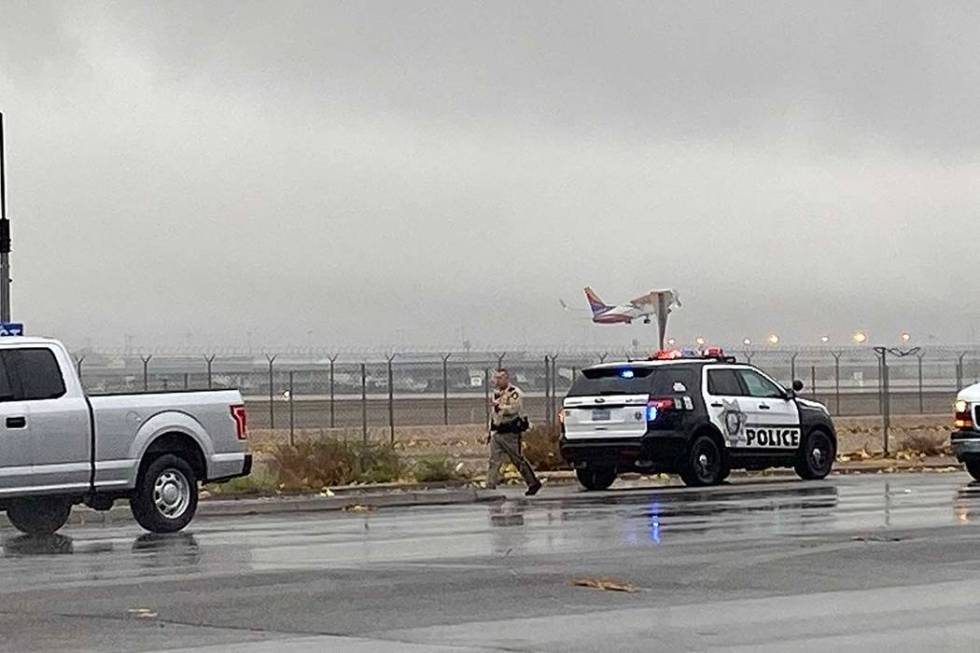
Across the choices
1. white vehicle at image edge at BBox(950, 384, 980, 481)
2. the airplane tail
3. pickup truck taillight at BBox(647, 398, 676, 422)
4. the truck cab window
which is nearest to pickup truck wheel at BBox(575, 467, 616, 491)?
pickup truck taillight at BBox(647, 398, 676, 422)

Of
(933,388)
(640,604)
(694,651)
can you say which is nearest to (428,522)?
(640,604)

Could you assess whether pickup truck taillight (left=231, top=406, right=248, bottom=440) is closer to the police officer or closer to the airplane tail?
the police officer

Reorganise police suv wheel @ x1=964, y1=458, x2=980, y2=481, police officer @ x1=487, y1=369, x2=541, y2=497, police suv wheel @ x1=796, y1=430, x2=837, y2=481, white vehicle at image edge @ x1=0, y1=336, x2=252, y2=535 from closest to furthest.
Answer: white vehicle at image edge @ x1=0, y1=336, x2=252, y2=535
police officer @ x1=487, y1=369, x2=541, y2=497
police suv wheel @ x1=964, y1=458, x2=980, y2=481
police suv wheel @ x1=796, y1=430, x2=837, y2=481

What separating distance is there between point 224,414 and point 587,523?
417cm

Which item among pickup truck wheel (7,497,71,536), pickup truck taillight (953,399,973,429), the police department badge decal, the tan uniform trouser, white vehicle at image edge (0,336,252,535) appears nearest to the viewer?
white vehicle at image edge (0,336,252,535)

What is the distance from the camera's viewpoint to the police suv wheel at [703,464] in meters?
28.9

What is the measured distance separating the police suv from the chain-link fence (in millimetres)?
8210

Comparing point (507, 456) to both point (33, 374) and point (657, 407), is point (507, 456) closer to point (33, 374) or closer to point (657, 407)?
point (657, 407)

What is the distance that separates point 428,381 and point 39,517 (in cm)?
7866

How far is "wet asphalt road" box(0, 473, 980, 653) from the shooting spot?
456 inches

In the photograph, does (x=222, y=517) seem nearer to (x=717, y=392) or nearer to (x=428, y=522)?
(x=428, y=522)

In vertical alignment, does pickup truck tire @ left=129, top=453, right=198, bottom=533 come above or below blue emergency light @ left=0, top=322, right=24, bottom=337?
below

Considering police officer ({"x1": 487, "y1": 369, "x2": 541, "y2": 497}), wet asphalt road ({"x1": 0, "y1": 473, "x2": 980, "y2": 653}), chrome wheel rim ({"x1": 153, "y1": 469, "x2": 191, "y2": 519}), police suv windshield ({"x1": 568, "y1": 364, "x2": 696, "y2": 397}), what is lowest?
wet asphalt road ({"x1": 0, "y1": 473, "x2": 980, "y2": 653})

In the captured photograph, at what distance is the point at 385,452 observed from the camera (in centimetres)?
3175
